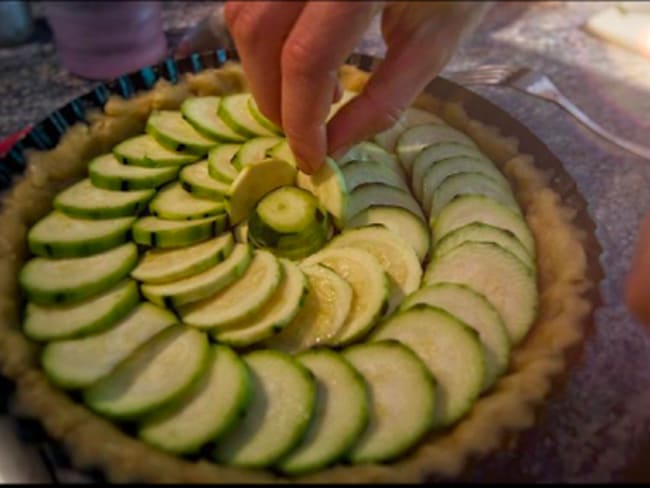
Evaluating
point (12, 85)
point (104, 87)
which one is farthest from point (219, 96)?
point (12, 85)

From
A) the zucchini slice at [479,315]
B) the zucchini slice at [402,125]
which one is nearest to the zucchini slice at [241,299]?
the zucchini slice at [479,315]

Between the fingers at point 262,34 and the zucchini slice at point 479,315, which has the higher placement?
the fingers at point 262,34

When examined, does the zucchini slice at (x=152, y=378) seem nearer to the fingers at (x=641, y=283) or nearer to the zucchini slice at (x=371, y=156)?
the zucchini slice at (x=371, y=156)

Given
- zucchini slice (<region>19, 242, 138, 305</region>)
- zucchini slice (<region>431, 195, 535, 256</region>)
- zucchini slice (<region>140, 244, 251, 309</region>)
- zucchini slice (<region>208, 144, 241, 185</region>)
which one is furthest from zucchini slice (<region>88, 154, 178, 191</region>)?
zucchini slice (<region>431, 195, 535, 256</region>)

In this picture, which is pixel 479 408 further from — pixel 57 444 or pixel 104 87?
pixel 104 87

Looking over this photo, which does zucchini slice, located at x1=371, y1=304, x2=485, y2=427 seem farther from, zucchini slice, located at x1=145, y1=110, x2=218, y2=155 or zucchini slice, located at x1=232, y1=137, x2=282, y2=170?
zucchini slice, located at x1=145, y1=110, x2=218, y2=155

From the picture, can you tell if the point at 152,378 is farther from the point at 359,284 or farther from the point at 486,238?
the point at 486,238

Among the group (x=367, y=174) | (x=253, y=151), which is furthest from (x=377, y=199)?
(x=253, y=151)
